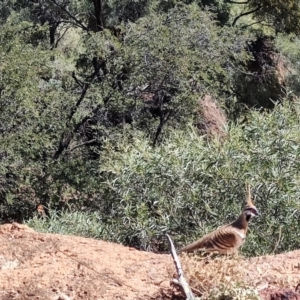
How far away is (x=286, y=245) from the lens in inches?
284

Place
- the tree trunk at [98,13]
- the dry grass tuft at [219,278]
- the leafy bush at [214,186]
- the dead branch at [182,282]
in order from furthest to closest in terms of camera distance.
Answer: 1. the tree trunk at [98,13]
2. the leafy bush at [214,186]
3. the dead branch at [182,282]
4. the dry grass tuft at [219,278]

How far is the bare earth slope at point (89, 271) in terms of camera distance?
3.87 m

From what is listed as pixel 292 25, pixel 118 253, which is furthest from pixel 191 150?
pixel 292 25

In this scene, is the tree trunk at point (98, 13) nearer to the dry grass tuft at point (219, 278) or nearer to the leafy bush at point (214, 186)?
the leafy bush at point (214, 186)

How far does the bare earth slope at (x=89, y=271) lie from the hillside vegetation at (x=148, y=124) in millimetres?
2046

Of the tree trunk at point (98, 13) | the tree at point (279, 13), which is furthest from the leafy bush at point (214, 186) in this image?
the tree at point (279, 13)

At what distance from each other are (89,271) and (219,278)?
3.43 feet

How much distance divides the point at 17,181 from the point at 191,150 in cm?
556

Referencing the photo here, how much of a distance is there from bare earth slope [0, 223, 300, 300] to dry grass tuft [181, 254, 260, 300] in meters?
0.18

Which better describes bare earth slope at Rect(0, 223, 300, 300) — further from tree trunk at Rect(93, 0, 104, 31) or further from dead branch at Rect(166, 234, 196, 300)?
tree trunk at Rect(93, 0, 104, 31)

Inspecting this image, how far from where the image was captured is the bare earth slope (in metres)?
3.87

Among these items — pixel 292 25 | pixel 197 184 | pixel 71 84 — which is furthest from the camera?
pixel 292 25

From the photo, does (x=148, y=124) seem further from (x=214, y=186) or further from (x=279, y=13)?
(x=214, y=186)

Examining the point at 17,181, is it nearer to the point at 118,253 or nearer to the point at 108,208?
the point at 108,208
